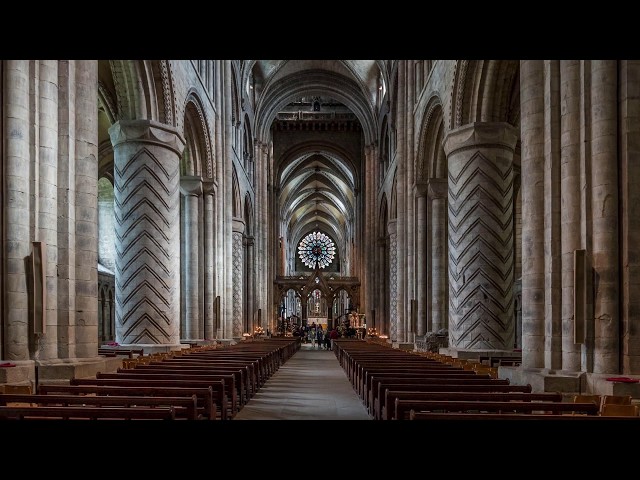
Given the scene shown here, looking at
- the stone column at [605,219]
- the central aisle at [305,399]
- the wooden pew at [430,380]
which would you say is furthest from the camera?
the central aisle at [305,399]

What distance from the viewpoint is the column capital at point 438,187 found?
775 inches

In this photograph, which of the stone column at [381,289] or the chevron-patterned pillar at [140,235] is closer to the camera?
the chevron-patterned pillar at [140,235]

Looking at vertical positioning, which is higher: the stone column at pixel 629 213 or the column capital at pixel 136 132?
the column capital at pixel 136 132

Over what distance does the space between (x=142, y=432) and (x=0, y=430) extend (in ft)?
2.73

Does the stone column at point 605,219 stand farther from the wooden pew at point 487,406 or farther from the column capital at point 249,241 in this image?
the column capital at point 249,241

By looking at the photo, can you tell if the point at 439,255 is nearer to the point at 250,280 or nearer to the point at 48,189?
the point at 48,189

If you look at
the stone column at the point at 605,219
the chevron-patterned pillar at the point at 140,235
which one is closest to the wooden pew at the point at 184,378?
the stone column at the point at 605,219

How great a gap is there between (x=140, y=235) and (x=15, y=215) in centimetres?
661

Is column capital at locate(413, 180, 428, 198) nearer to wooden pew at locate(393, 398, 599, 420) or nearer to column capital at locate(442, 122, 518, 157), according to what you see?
column capital at locate(442, 122, 518, 157)

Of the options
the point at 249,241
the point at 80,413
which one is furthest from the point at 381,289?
the point at 80,413

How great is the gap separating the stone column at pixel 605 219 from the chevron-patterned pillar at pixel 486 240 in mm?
6279

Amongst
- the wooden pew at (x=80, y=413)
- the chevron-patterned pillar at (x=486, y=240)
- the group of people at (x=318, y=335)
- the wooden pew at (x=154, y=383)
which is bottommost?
the group of people at (x=318, y=335)

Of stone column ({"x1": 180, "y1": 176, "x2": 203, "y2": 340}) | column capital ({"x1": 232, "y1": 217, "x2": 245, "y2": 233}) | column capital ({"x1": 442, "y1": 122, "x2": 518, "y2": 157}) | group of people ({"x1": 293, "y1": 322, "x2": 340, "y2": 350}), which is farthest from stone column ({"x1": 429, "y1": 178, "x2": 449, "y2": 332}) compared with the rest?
group of people ({"x1": 293, "y1": 322, "x2": 340, "y2": 350})
